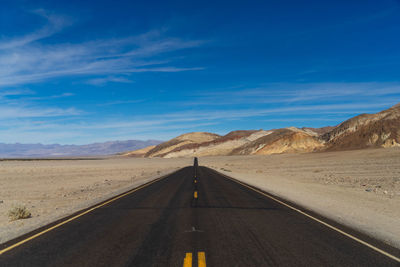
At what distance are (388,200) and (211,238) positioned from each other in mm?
11151

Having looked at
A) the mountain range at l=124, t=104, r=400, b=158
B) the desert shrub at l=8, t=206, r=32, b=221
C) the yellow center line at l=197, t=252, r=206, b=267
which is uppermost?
the mountain range at l=124, t=104, r=400, b=158

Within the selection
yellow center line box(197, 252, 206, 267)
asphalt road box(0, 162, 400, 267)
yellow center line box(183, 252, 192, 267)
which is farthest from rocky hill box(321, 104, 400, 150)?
yellow center line box(183, 252, 192, 267)

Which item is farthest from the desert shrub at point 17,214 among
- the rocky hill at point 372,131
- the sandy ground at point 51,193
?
the rocky hill at point 372,131

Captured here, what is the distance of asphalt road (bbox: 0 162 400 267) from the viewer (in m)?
5.53

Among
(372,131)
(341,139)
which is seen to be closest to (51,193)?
(372,131)

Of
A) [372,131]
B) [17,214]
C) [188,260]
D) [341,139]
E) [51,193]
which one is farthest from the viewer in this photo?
[341,139]

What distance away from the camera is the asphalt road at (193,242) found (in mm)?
5531

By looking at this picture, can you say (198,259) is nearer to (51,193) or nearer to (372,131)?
(51,193)

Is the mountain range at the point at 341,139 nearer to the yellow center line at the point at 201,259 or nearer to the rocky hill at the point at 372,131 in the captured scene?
the rocky hill at the point at 372,131

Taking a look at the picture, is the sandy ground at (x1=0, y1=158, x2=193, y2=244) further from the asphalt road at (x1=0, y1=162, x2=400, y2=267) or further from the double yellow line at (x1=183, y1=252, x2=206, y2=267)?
the double yellow line at (x1=183, y1=252, x2=206, y2=267)

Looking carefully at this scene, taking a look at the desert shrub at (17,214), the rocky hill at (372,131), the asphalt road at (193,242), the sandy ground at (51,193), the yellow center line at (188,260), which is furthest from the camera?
the rocky hill at (372,131)

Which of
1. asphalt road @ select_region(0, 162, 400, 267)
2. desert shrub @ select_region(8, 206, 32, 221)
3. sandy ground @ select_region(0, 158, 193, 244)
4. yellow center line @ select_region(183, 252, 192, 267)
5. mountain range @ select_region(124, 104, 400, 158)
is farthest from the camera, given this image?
mountain range @ select_region(124, 104, 400, 158)

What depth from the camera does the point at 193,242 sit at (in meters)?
6.68

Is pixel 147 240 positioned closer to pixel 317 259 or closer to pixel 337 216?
pixel 317 259
